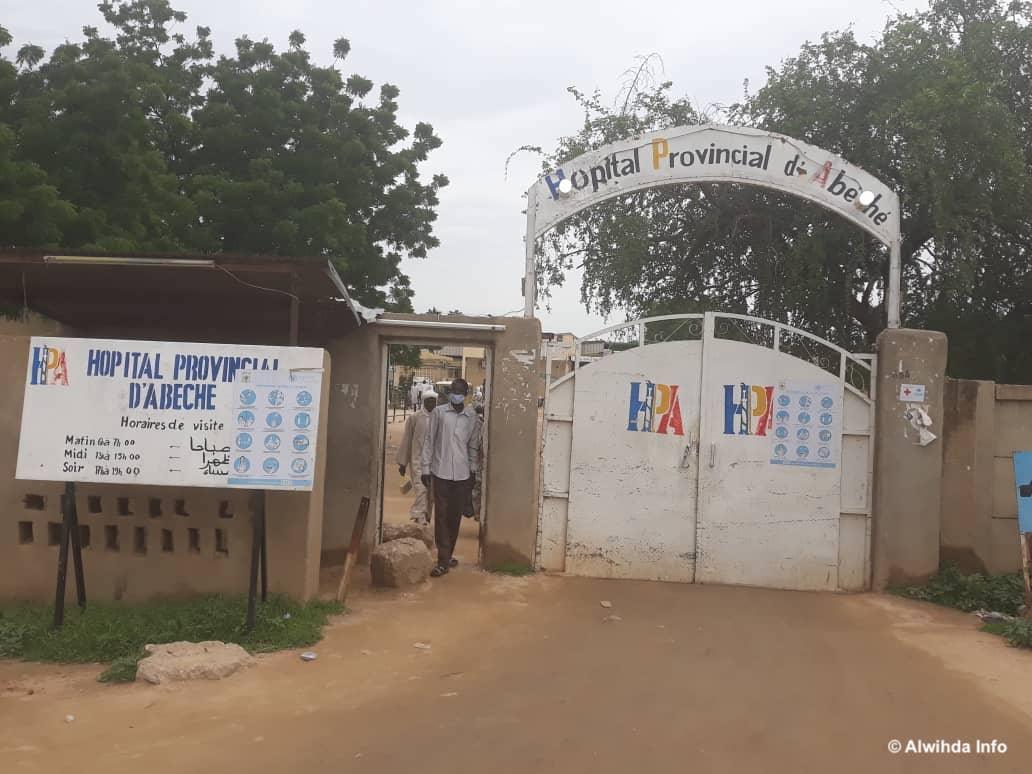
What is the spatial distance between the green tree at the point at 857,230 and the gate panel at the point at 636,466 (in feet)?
16.3

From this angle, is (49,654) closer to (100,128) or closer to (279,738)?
(279,738)

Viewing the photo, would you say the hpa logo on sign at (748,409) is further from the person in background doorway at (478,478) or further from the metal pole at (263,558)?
the metal pole at (263,558)

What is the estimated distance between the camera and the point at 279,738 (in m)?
4.10

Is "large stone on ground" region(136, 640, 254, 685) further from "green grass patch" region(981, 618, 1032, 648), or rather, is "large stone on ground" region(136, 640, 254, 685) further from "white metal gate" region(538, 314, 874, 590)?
"green grass patch" region(981, 618, 1032, 648)

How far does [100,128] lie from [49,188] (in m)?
2.71

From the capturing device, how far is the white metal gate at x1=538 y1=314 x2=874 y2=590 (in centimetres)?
757

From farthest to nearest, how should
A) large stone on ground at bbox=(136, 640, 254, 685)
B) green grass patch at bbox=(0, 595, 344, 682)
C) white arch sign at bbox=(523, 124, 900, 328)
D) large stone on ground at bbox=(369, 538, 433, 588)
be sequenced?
white arch sign at bbox=(523, 124, 900, 328) → large stone on ground at bbox=(369, 538, 433, 588) → green grass patch at bbox=(0, 595, 344, 682) → large stone on ground at bbox=(136, 640, 254, 685)

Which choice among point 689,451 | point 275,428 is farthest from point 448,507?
point 275,428

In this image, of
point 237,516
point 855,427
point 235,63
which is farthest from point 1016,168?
point 235,63

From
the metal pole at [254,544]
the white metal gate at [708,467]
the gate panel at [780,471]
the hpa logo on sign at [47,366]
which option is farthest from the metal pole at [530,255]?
the hpa logo on sign at [47,366]

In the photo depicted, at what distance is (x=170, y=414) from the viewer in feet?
18.9

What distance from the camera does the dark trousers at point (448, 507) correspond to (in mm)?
7707

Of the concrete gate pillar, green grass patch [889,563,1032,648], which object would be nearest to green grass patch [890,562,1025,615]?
green grass patch [889,563,1032,648]

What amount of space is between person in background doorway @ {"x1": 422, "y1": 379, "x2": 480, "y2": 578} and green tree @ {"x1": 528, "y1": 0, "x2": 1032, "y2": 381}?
553 centimetres
